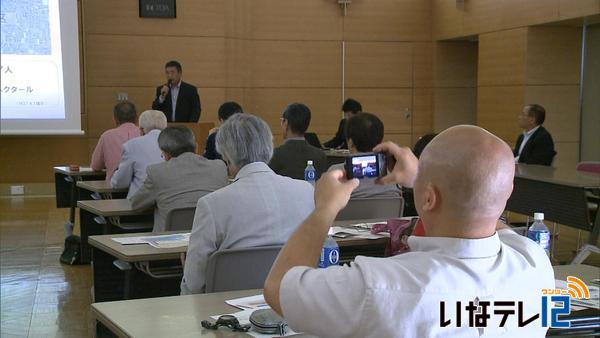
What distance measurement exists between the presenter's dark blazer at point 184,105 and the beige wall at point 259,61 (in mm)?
1256

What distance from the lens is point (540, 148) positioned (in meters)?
7.97

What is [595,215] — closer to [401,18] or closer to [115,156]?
[115,156]

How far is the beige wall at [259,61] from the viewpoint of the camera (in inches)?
420

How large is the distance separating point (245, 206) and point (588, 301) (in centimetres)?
132

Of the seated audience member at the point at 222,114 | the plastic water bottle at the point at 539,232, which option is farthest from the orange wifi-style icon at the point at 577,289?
the seated audience member at the point at 222,114

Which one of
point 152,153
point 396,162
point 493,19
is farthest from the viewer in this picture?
point 493,19

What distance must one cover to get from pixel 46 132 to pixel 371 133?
6481 millimetres

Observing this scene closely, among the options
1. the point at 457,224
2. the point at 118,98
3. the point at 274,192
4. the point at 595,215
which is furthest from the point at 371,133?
the point at 118,98

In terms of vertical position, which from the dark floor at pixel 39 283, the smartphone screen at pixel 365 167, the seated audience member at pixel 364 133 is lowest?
the dark floor at pixel 39 283

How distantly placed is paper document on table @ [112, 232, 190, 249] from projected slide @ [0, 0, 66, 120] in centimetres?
587

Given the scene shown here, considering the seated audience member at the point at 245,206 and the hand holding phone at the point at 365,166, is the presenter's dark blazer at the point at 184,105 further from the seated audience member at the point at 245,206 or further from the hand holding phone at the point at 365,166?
the hand holding phone at the point at 365,166

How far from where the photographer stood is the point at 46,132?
987cm

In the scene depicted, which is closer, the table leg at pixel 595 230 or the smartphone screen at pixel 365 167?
the smartphone screen at pixel 365 167

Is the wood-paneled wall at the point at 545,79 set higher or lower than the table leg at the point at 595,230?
higher
